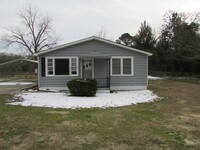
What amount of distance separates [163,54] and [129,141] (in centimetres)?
3431

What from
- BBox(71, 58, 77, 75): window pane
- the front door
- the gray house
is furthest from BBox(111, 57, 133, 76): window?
BBox(71, 58, 77, 75): window pane

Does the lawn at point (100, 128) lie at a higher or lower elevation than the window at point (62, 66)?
lower

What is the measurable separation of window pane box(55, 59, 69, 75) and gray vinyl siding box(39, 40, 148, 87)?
32cm

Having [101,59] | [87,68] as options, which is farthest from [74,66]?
[101,59]

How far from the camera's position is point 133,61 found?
16.9 metres

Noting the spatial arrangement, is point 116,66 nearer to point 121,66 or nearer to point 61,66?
point 121,66

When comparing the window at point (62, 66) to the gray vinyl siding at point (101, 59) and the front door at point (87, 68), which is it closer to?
the gray vinyl siding at point (101, 59)

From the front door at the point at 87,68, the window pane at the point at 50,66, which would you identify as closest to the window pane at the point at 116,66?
the front door at the point at 87,68

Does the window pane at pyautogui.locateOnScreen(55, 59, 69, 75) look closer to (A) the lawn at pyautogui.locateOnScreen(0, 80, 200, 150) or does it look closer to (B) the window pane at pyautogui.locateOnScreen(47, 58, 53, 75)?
(B) the window pane at pyautogui.locateOnScreen(47, 58, 53, 75)

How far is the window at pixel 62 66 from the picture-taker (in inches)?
640

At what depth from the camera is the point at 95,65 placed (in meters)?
17.1

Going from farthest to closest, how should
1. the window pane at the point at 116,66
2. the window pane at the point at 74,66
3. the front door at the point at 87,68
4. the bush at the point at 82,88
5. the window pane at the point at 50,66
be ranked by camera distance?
1. the front door at the point at 87,68
2. the window pane at the point at 116,66
3. the window pane at the point at 74,66
4. the window pane at the point at 50,66
5. the bush at the point at 82,88

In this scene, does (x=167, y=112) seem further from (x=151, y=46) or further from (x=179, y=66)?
(x=151, y=46)

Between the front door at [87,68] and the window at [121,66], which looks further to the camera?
the front door at [87,68]
